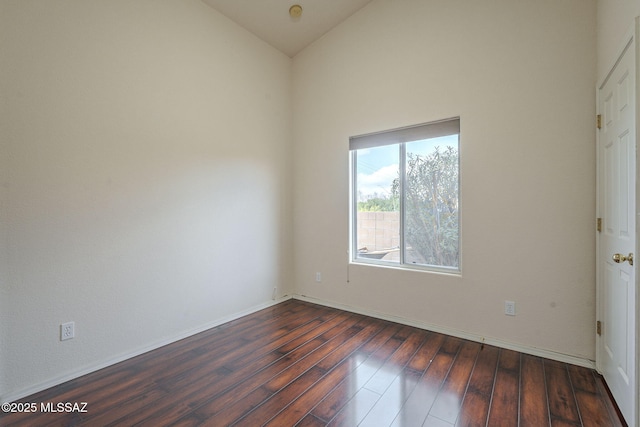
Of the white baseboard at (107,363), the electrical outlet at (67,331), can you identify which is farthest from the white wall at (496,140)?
the electrical outlet at (67,331)

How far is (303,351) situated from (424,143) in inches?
93.4

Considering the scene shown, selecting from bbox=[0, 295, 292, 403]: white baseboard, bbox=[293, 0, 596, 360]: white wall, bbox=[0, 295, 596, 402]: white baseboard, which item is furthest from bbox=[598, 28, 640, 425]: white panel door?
bbox=[0, 295, 292, 403]: white baseboard

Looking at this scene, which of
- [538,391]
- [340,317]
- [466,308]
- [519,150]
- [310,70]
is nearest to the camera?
[538,391]

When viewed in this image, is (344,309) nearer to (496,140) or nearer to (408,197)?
(408,197)

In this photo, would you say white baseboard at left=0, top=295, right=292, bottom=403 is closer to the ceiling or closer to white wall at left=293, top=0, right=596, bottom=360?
white wall at left=293, top=0, right=596, bottom=360

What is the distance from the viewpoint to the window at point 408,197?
2.92 m

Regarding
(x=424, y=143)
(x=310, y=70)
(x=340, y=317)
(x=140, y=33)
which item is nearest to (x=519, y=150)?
(x=424, y=143)

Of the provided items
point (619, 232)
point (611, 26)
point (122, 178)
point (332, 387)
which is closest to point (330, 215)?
point (332, 387)

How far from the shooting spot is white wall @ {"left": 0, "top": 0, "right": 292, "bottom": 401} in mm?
1915

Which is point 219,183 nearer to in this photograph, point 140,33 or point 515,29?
point 140,33

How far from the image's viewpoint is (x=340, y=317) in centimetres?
329

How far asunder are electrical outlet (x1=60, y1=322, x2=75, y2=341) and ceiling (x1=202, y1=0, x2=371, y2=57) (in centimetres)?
318

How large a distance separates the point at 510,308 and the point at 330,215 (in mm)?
2061

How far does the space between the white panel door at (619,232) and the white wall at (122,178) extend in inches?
123
